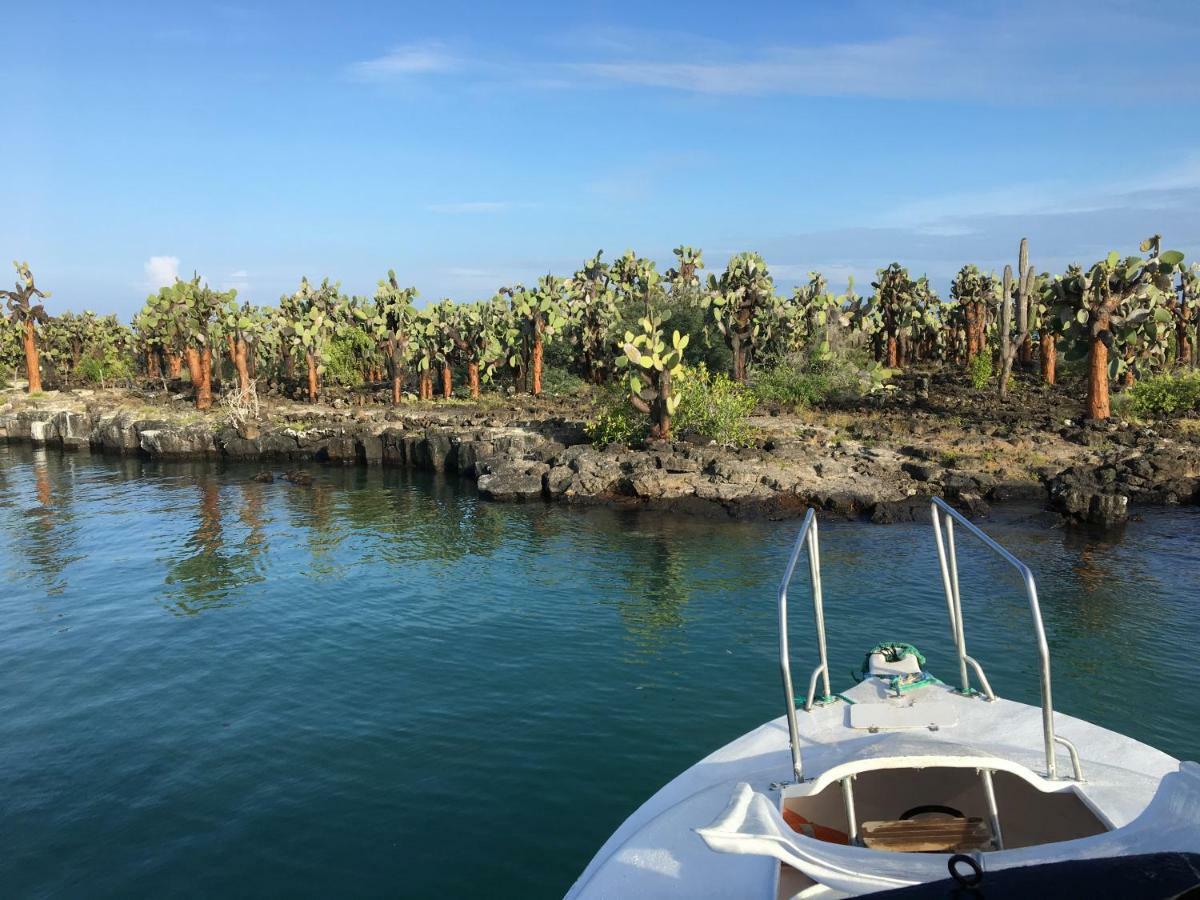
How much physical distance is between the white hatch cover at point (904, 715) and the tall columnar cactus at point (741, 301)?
42.2 m

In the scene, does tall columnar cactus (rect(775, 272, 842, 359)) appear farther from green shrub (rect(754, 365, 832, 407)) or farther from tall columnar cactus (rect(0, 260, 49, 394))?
tall columnar cactus (rect(0, 260, 49, 394))

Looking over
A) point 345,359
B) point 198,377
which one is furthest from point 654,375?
point 345,359

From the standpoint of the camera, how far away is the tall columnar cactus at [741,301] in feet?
165

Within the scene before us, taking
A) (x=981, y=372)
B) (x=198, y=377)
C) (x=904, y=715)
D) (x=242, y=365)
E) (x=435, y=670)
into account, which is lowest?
(x=435, y=670)

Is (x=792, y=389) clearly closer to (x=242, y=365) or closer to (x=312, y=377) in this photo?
(x=312, y=377)

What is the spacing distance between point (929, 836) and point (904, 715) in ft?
6.90

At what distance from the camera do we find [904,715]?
897 centimetres

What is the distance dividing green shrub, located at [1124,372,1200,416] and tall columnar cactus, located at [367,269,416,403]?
4052cm

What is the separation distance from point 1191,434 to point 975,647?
23465 mm

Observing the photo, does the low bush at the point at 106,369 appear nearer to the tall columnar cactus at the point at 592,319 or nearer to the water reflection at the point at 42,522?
the water reflection at the point at 42,522

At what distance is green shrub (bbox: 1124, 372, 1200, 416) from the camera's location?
3859 cm

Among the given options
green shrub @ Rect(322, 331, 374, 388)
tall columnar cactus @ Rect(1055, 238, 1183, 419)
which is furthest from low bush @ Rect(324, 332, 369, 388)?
tall columnar cactus @ Rect(1055, 238, 1183, 419)

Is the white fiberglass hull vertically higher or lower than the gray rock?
higher

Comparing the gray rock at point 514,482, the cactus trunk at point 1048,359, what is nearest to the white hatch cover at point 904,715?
the gray rock at point 514,482
